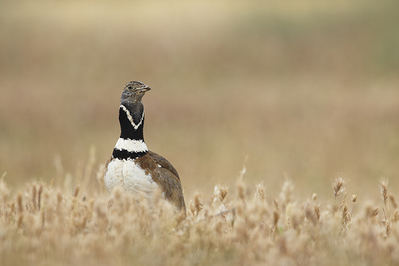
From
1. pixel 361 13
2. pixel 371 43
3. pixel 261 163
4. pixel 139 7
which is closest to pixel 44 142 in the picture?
pixel 261 163

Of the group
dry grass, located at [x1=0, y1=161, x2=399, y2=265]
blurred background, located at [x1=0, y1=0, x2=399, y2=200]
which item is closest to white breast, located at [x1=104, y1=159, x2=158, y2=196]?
dry grass, located at [x1=0, y1=161, x2=399, y2=265]

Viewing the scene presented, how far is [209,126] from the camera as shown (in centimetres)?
1888

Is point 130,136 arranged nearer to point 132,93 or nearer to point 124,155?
point 124,155

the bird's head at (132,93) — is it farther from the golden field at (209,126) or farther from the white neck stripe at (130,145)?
the golden field at (209,126)

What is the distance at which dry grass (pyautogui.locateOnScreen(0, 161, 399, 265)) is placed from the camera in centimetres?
379

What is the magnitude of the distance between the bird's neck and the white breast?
78 millimetres

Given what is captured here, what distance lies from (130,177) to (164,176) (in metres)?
0.37

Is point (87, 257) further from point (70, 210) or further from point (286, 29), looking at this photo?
point (286, 29)

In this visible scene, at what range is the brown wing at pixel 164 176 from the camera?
16.4ft

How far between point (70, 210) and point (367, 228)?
6.84 feet

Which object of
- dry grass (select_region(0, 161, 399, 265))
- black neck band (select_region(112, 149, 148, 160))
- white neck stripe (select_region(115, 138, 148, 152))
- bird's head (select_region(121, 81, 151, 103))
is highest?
bird's head (select_region(121, 81, 151, 103))

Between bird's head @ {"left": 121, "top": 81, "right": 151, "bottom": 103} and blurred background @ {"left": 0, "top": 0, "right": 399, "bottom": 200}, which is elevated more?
blurred background @ {"left": 0, "top": 0, "right": 399, "bottom": 200}

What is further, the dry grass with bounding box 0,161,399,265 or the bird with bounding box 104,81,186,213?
the bird with bounding box 104,81,186,213

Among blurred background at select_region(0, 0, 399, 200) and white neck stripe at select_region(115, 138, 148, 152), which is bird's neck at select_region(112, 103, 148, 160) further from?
blurred background at select_region(0, 0, 399, 200)
